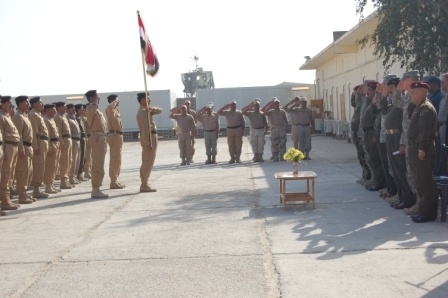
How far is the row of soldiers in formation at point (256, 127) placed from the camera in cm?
2173

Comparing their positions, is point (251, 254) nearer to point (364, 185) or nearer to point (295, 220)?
point (295, 220)

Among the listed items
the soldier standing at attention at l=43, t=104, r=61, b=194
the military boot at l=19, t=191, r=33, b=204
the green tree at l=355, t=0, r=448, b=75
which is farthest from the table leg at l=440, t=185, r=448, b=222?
the soldier standing at attention at l=43, t=104, r=61, b=194

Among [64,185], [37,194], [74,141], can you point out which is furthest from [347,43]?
[37,194]

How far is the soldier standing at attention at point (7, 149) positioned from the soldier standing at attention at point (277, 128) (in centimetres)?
1053

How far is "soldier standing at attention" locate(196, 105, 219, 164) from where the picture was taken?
72.8 feet

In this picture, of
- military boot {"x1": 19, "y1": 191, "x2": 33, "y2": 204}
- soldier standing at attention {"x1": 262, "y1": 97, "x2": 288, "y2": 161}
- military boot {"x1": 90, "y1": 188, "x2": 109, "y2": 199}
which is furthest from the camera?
soldier standing at attention {"x1": 262, "y1": 97, "x2": 288, "y2": 161}

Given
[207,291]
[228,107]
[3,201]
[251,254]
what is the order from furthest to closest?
[228,107]
[3,201]
[251,254]
[207,291]

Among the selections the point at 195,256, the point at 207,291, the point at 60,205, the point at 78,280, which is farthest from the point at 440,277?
the point at 60,205

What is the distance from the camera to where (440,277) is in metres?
6.36

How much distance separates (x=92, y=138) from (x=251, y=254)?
7264 millimetres

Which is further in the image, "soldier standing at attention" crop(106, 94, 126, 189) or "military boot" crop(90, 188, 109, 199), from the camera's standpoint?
"soldier standing at attention" crop(106, 94, 126, 189)

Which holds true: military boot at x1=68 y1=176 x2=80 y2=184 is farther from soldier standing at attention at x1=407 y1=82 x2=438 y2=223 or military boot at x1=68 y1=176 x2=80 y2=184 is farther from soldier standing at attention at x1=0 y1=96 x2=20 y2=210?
soldier standing at attention at x1=407 y1=82 x2=438 y2=223

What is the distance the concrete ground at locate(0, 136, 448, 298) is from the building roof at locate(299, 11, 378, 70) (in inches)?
311

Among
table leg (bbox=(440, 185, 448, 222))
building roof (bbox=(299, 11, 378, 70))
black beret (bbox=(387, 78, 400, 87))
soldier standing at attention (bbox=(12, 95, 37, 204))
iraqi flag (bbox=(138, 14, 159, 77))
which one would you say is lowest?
table leg (bbox=(440, 185, 448, 222))
